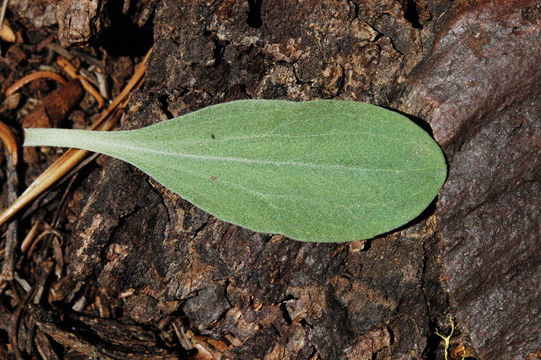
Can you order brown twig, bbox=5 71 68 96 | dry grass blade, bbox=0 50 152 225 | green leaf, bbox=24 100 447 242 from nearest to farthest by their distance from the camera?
1. green leaf, bbox=24 100 447 242
2. dry grass blade, bbox=0 50 152 225
3. brown twig, bbox=5 71 68 96

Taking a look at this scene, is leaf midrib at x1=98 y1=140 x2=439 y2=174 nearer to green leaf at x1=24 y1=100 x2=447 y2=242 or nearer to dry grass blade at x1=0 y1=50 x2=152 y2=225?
green leaf at x1=24 y1=100 x2=447 y2=242

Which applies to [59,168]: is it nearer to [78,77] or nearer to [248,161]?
[78,77]

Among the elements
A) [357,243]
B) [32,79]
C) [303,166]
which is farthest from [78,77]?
[357,243]

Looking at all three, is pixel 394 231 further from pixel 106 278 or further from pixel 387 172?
pixel 106 278

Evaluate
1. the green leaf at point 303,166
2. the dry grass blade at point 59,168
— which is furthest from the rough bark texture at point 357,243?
the dry grass blade at point 59,168

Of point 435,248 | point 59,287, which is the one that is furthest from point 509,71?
point 59,287

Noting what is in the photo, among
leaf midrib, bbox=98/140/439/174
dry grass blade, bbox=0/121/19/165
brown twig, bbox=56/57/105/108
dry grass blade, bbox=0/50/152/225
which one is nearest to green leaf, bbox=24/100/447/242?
leaf midrib, bbox=98/140/439/174
